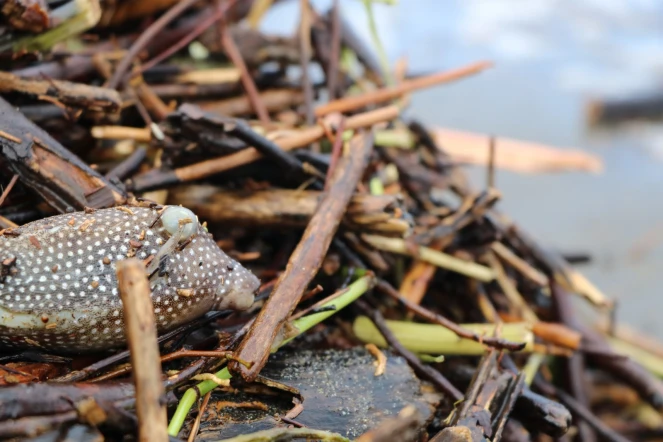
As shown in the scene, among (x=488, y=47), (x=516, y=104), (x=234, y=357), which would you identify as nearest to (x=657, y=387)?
(x=234, y=357)

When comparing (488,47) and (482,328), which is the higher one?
(488,47)

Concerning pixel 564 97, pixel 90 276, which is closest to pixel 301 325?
pixel 90 276

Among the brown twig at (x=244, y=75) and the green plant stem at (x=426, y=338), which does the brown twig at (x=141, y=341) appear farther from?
the brown twig at (x=244, y=75)

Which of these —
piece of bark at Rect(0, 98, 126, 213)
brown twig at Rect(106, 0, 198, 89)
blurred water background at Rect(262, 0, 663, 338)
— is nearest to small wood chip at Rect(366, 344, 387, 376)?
piece of bark at Rect(0, 98, 126, 213)

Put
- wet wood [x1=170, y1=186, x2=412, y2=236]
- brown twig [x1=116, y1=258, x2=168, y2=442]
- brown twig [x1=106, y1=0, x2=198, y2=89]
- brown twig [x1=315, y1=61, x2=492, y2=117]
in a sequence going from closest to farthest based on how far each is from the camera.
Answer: brown twig [x1=116, y1=258, x2=168, y2=442], wet wood [x1=170, y1=186, x2=412, y2=236], brown twig [x1=106, y1=0, x2=198, y2=89], brown twig [x1=315, y1=61, x2=492, y2=117]

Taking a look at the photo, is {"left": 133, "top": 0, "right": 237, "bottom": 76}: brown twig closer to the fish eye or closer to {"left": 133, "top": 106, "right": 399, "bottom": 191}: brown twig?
{"left": 133, "top": 106, "right": 399, "bottom": 191}: brown twig

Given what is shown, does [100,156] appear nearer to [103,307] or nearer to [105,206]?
[105,206]
